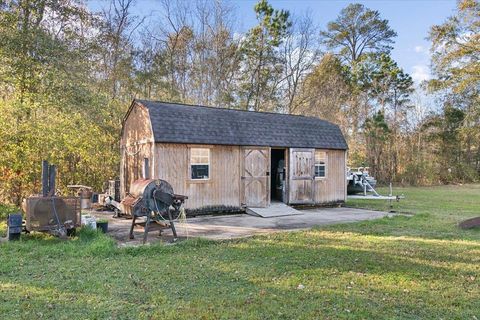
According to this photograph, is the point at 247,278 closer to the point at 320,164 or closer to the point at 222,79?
the point at 320,164

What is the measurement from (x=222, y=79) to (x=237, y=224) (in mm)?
13936

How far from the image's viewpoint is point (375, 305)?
4.02 m

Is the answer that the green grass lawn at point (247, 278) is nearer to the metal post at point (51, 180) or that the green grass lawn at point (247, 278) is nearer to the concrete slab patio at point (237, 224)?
the concrete slab patio at point (237, 224)

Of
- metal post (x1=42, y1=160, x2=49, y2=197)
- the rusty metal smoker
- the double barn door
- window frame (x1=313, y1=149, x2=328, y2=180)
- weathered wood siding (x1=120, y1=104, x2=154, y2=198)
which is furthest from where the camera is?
window frame (x1=313, y1=149, x2=328, y2=180)

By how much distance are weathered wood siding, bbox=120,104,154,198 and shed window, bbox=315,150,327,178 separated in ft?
19.5

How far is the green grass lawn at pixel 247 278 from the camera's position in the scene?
384 centimetres

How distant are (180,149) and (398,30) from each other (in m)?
25.7

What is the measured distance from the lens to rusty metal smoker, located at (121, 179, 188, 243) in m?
7.19

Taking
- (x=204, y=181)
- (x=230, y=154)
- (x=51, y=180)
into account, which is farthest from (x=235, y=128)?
(x=51, y=180)

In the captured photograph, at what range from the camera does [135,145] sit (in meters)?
11.6

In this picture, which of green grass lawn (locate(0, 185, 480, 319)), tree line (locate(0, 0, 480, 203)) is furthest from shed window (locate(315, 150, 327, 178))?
tree line (locate(0, 0, 480, 203))

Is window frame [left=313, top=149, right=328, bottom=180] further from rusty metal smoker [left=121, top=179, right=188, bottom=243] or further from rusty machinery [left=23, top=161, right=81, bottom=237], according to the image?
rusty machinery [left=23, top=161, right=81, bottom=237]

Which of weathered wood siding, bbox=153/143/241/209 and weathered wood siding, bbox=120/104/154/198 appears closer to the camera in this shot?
weathered wood siding, bbox=153/143/241/209

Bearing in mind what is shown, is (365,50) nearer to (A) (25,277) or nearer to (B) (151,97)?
(B) (151,97)
